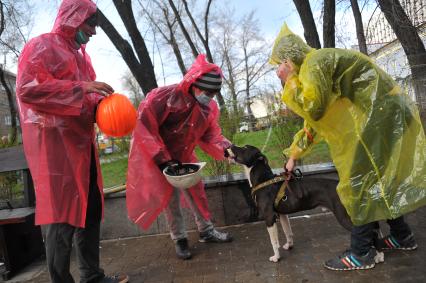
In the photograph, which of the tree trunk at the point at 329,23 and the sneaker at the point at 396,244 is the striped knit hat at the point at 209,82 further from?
the tree trunk at the point at 329,23

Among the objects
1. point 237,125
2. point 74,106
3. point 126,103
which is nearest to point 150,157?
point 126,103

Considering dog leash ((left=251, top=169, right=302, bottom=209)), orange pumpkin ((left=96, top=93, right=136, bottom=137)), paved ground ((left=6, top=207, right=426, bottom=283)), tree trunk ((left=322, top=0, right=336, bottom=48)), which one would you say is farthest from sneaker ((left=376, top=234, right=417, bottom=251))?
tree trunk ((left=322, top=0, right=336, bottom=48))

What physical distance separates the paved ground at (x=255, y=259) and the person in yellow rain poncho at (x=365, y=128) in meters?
0.52

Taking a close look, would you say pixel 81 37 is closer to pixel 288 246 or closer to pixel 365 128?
pixel 365 128

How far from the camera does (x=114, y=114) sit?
2.82 meters

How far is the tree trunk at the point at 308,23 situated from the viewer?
6609 millimetres

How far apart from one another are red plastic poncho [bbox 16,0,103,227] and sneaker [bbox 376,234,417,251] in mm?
2626

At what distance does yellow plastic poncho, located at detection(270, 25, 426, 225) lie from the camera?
278cm

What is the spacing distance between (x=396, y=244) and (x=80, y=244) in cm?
281

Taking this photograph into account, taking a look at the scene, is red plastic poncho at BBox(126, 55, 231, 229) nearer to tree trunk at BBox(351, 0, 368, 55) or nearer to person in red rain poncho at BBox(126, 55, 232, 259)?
person in red rain poncho at BBox(126, 55, 232, 259)

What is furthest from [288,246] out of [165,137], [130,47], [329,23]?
[130,47]

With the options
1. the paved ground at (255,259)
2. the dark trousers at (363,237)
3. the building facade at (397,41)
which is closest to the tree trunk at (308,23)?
the building facade at (397,41)

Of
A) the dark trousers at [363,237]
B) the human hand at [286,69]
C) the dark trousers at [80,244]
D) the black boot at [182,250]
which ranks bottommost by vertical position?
the black boot at [182,250]

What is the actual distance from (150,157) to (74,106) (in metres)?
1.10
